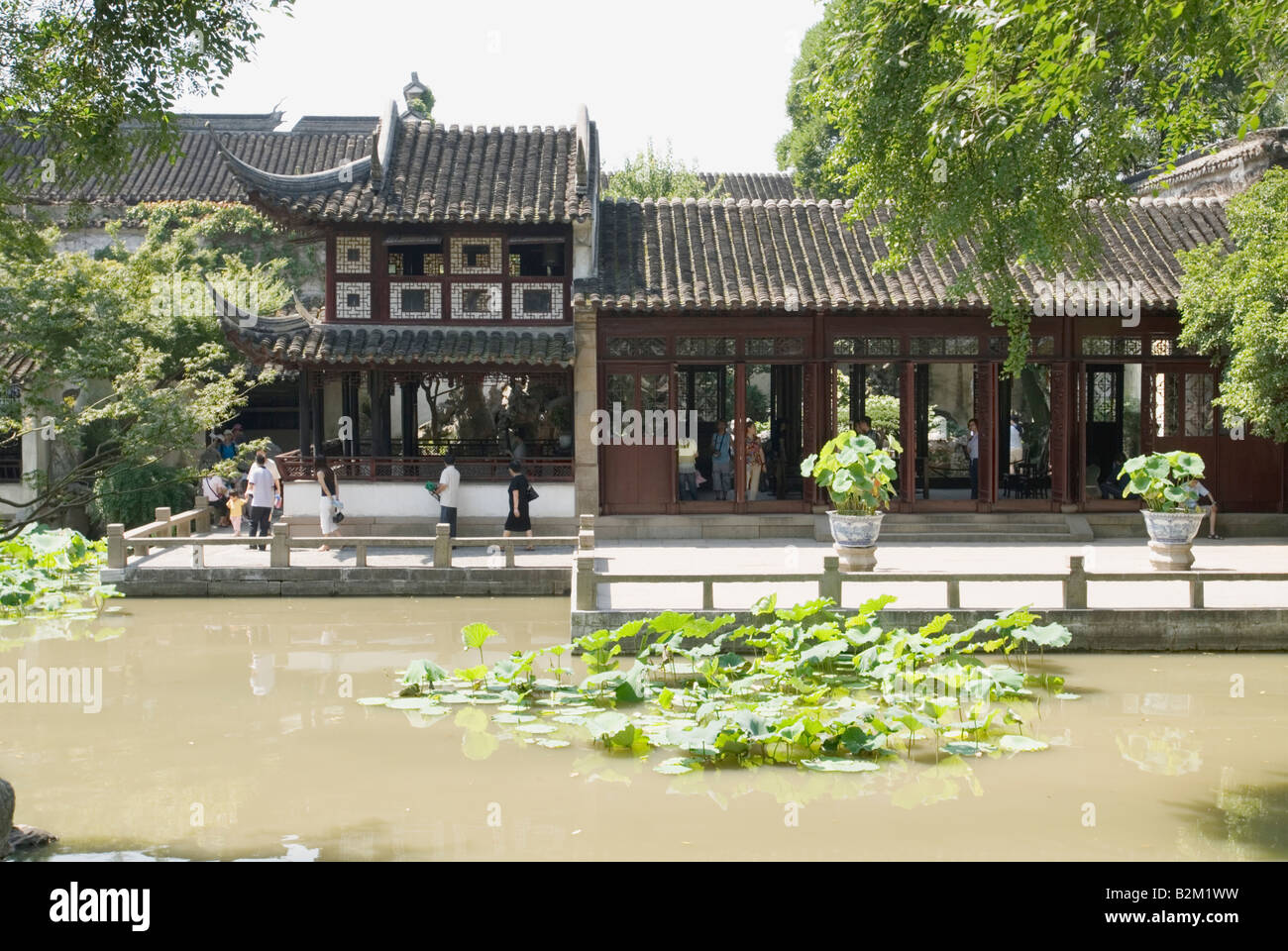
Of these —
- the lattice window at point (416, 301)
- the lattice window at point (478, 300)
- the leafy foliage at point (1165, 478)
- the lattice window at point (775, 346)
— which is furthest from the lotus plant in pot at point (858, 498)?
the lattice window at point (416, 301)

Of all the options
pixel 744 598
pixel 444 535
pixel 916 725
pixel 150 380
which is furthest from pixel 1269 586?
pixel 150 380

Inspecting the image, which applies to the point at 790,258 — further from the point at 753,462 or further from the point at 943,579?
the point at 943,579

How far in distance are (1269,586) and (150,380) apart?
38.4 feet

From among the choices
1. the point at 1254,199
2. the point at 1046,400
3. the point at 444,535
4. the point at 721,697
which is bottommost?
the point at 721,697

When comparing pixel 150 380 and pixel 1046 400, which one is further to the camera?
pixel 1046 400

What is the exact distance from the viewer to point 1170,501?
1434cm

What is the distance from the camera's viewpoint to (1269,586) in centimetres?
1359

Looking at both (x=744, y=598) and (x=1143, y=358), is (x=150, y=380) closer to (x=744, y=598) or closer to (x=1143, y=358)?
(x=744, y=598)

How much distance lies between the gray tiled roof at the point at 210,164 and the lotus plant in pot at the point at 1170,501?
59.7ft

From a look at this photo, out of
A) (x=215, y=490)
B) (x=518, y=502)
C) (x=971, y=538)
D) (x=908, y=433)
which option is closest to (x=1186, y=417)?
(x=971, y=538)

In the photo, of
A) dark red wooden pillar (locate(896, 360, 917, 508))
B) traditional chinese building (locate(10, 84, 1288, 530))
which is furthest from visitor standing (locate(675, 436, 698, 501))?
dark red wooden pillar (locate(896, 360, 917, 508))

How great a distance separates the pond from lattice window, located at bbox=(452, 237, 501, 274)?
796cm

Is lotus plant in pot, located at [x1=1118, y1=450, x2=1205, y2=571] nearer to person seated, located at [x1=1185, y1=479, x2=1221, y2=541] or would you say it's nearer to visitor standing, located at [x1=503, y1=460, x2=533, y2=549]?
person seated, located at [x1=1185, y1=479, x2=1221, y2=541]

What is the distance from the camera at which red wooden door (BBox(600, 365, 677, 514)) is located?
18531 mm
